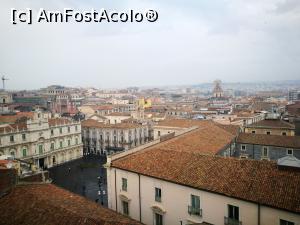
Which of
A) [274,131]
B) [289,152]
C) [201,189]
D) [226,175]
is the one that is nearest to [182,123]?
[274,131]

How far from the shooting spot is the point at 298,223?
1661 cm

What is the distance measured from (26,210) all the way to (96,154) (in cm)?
4798

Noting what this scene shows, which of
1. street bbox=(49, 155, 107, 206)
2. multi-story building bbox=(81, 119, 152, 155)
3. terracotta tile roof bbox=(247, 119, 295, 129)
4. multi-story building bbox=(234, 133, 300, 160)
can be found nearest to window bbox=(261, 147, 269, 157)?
multi-story building bbox=(234, 133, 300, 160)

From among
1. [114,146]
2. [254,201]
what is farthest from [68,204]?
[114,146]

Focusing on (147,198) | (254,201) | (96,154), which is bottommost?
(96,154)

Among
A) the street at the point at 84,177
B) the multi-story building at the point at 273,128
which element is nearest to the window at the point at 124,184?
the street at the point at 84,177

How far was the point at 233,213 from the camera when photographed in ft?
62.8

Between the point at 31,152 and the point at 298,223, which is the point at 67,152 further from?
the point at 298,223

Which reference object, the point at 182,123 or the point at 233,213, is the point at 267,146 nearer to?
the point at 233,213

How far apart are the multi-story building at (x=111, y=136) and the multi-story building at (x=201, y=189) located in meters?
34.7

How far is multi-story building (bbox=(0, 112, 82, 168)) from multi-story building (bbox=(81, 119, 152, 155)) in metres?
6.53

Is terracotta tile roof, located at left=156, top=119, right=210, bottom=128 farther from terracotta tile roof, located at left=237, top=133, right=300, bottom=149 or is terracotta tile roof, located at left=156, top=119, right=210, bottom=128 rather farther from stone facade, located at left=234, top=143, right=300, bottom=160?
stone facade, located at left=234, top=143, right=300, bottom=160

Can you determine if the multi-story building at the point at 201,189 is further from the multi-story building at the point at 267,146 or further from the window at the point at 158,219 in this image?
the multi-story building at the point at 267,146

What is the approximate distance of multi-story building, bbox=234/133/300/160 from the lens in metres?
37.0
